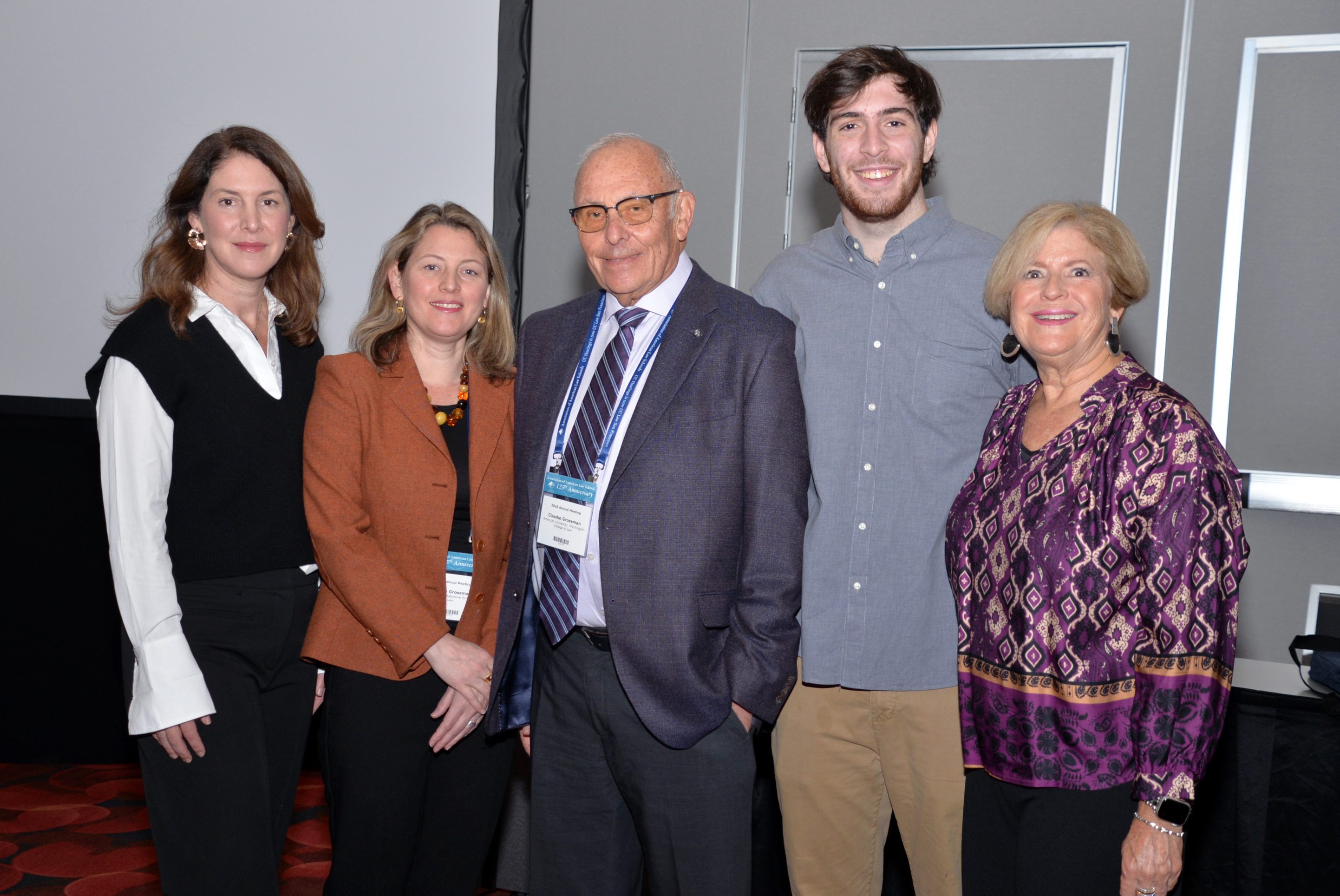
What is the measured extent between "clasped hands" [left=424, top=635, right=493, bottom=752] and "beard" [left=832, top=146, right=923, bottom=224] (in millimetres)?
1347

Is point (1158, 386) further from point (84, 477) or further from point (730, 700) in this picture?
point (84, 477)

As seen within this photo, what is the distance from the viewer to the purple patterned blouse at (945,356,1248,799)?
162 cm

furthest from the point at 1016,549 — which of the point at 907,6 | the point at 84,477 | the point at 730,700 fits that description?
the point at 84,477

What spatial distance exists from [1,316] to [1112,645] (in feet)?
15.1

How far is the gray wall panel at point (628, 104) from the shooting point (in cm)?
401

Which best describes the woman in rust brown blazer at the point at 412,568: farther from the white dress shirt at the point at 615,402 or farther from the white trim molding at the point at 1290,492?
the white trim molding at the point at 1290,492

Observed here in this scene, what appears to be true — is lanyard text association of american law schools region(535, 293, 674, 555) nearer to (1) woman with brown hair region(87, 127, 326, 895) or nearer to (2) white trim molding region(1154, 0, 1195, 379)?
(1) woman with brown hair region(87, 127, 326, 895)

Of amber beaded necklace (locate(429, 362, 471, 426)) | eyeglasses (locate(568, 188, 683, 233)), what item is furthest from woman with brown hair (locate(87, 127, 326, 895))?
eyeglasses (locate(568, 188, 683, 233))

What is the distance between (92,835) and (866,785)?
3157 mm

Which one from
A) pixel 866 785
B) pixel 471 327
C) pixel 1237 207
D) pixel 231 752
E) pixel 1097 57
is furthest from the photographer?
pixel 1097 57

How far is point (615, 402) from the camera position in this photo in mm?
2006

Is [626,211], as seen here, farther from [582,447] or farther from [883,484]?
[883,484]

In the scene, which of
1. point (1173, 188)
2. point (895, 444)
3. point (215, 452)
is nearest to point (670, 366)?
point (895, 444)

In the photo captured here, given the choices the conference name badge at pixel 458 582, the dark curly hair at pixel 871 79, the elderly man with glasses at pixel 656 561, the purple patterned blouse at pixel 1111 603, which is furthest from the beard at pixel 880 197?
the conference name badge at pixel 458 582
